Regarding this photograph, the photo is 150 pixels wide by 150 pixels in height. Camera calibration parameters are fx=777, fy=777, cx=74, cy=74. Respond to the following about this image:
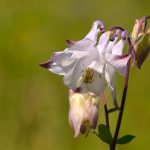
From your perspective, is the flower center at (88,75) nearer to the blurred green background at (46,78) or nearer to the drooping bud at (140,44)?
the drooping bud at (140,44)

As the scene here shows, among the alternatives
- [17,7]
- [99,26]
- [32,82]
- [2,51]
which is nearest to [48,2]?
[17,7]

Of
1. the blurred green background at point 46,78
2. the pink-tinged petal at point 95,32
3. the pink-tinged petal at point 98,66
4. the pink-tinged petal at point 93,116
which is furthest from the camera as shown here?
the blurred green background at point 46,78

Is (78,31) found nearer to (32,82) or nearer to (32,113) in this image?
(32,82)

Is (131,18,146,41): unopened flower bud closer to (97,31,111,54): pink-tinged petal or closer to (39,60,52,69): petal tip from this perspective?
(97,31,111,54): pink-tinged petal

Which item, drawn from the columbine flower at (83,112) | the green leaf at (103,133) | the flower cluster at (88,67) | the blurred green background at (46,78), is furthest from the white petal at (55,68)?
the blurred green background at (46,78)

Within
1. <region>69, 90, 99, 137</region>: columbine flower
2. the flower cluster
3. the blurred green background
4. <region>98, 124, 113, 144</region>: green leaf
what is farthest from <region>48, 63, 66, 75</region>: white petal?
the blurred green background

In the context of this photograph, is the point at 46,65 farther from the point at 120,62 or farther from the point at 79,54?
the point at 120,62

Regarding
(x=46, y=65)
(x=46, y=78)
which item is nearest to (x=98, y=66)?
(x=46, y=65)
